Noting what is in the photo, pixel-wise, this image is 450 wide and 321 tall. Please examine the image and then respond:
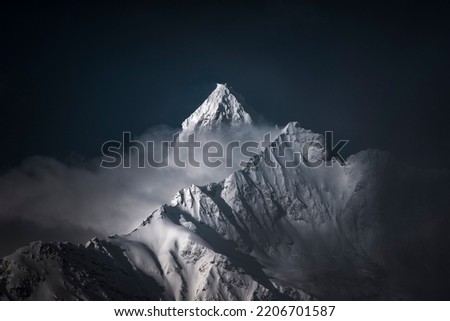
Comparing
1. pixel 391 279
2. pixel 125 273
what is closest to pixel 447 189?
pixel 391 279

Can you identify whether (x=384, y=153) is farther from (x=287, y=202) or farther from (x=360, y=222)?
(x=287, y=202)

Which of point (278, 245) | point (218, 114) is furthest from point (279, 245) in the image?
point (218, 114)

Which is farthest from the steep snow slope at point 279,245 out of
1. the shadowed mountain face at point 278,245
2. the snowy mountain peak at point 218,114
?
the snowy mountain peak at point 218,114

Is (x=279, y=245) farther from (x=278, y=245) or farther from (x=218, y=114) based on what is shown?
(x=218, y=114)

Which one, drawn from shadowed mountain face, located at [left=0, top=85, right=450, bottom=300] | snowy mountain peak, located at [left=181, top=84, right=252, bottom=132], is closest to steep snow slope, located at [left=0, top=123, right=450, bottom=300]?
shadowed mountain face, located at [left=0, top=85, right=450, bottom=300]

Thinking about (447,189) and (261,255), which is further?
(261,255)

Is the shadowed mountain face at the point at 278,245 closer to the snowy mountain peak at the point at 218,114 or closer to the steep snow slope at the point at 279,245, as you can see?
the steep snow slope at the point at 279,245
